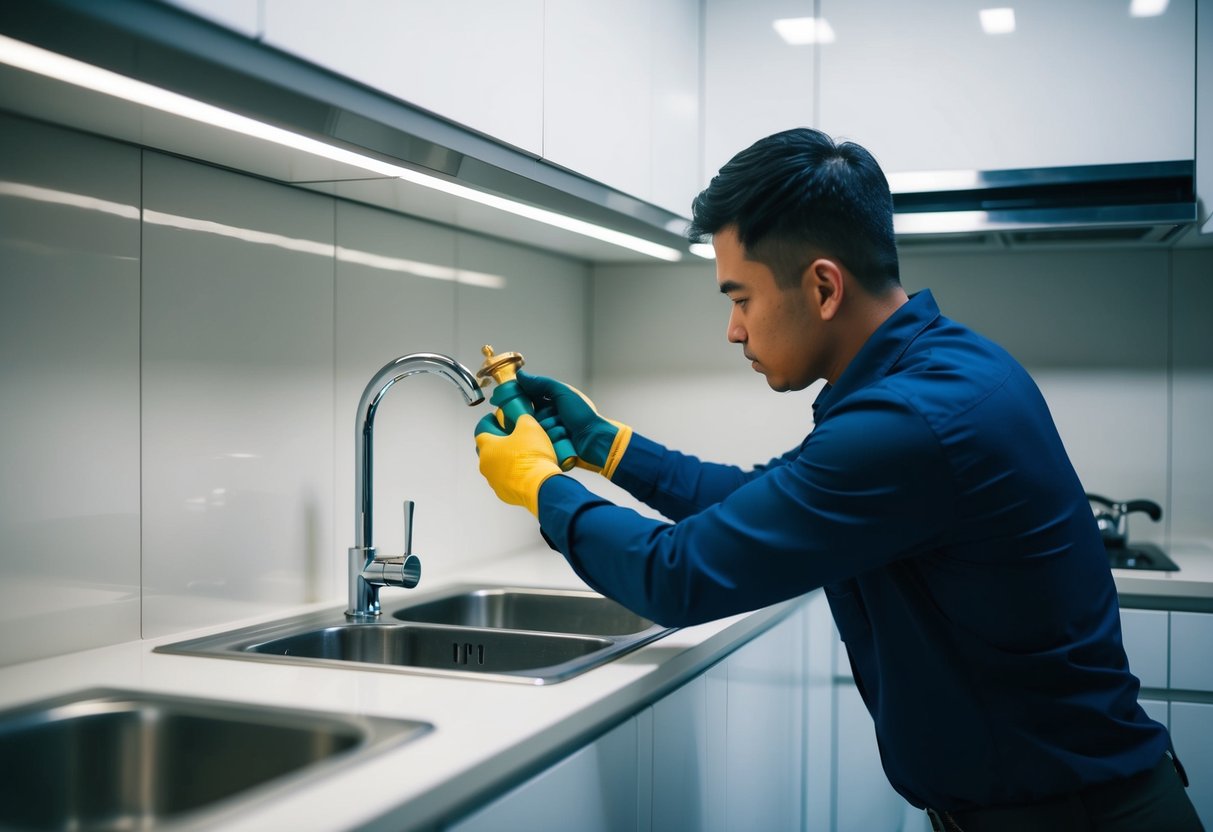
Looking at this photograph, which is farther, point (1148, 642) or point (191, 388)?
point (1148, 642)

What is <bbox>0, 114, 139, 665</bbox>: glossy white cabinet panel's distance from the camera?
1.28 meters

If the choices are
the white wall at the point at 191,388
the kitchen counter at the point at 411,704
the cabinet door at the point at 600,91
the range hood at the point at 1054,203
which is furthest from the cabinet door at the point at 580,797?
the range hood at the point at 1054,203

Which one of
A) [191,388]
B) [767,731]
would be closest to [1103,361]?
[767,731]

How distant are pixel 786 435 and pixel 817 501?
1681mm

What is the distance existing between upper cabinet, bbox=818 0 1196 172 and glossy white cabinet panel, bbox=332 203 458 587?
3.10ft

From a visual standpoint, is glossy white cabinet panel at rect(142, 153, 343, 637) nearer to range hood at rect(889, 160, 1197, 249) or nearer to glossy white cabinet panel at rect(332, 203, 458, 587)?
glossy white cabinet panel at rect(332, 203, 458, 587)

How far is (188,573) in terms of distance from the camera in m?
1.54

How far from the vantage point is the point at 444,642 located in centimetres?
162

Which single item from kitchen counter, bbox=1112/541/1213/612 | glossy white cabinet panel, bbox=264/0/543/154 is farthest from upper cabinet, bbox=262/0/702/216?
kitchen counter, bbox=1112/541/1213/612

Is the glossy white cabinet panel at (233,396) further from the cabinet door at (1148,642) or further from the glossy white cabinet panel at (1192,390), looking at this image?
the glossy white cabinet panel at (1192,390)

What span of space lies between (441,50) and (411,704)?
0.78 metres

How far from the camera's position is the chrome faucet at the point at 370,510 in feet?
5.38

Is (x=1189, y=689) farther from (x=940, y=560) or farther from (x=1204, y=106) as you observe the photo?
(x=940, y=560)

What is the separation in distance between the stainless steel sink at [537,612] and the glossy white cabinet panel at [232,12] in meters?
1.07
